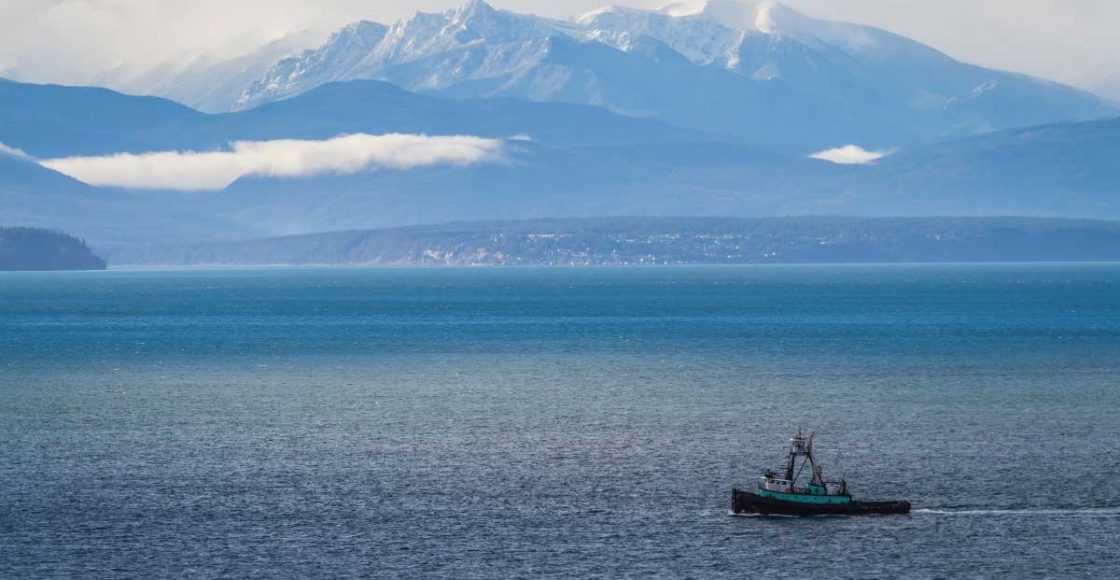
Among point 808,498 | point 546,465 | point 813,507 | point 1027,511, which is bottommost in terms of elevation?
point 813,507

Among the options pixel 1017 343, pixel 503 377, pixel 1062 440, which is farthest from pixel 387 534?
pixel 1017 343

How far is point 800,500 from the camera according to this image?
7950 centimetres

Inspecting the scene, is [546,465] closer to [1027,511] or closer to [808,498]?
[808,498]

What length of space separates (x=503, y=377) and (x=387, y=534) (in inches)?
2415

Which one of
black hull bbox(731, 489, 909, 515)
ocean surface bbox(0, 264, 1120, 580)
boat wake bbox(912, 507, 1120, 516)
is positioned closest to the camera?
ocean surface bbox(0, 264, 1120, 580)

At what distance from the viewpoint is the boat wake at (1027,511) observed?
79062 millimetres

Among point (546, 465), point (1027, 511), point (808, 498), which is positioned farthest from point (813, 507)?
point (546, 465)

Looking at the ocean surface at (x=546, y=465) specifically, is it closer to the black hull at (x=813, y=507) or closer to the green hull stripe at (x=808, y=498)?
the black hull at (x=813, y=507)

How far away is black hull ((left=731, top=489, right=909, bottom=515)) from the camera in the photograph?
258 feet

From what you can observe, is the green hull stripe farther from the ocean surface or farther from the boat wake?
the boat wake

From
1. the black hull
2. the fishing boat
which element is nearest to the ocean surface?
the black hull

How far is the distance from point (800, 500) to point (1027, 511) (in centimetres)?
951

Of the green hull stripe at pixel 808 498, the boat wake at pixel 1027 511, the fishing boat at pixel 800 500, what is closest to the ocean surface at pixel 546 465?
the boat wake at pixel 1027 511

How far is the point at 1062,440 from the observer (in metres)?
98.4
